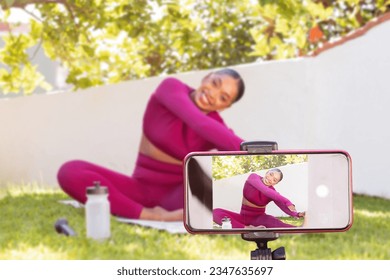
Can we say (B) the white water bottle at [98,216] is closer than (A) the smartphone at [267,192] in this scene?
No

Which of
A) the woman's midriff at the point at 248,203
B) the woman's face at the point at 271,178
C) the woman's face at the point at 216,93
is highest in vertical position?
the woman's face at the point at 216,93

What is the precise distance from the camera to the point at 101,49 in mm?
7738

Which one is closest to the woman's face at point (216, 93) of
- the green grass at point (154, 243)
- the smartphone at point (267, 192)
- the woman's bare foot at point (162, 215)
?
the woman's bare foot at point (162, 215)

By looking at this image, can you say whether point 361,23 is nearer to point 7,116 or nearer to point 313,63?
point 313,63

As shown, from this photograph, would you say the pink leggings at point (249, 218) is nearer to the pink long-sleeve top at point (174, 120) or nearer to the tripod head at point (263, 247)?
the tripod head at point (263, 247)

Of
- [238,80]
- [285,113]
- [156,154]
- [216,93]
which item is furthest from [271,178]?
[285,113]

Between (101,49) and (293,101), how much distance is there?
2621 mm

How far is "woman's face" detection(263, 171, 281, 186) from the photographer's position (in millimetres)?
992

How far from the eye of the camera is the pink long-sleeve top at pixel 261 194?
3.20 feet

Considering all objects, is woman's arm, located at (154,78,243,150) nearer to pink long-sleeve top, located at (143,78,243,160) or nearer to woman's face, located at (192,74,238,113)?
pink long-sleeve top, located at (143,78,243,160)

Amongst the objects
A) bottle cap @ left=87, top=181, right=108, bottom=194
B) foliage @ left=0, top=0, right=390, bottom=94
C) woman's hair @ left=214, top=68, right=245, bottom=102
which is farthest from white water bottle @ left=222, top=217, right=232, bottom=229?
foliage @ left=0, top=0, right=390, bottom=94

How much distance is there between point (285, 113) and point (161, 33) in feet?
7.75

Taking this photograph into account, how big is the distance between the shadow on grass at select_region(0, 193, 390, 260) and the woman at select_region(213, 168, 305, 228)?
2337 mm

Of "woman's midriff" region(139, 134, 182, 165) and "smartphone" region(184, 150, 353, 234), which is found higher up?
"smartphone" region(184, 150, 353, 234)
